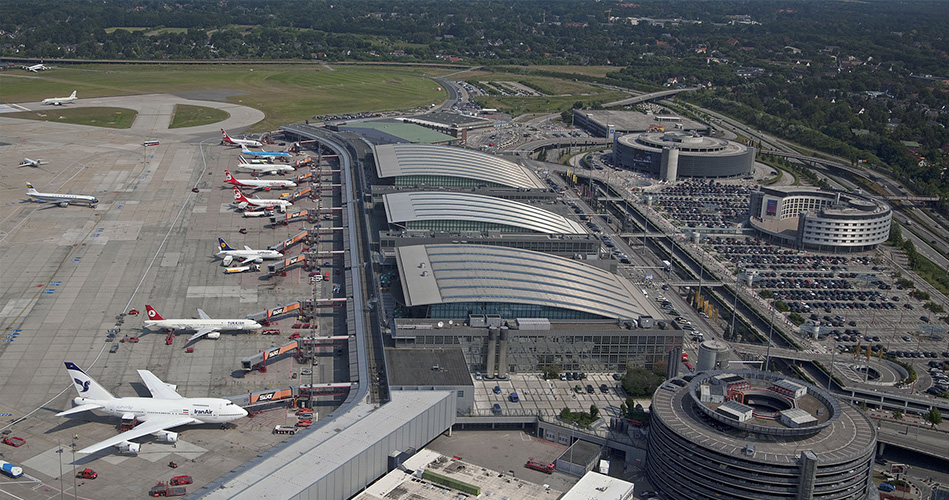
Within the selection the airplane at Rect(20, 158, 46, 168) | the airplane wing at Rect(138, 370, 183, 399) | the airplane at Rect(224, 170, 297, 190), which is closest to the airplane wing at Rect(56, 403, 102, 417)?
the airplane wing at Rect(138, 370, 183, 399)

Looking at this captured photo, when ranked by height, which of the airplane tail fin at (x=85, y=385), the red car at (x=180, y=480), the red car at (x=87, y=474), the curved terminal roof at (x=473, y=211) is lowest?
the red car at (x=87, y=474)

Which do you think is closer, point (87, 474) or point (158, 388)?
point (87, 474)

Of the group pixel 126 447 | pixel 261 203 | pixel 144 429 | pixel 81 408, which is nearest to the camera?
pixel 126 447

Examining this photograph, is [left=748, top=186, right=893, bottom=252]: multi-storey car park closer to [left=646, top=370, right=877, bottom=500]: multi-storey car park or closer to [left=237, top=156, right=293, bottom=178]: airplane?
[left=646, top=370, right=877, bottom=500]: multi-storey car park

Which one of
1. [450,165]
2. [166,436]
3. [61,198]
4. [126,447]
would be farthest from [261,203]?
[126,447]

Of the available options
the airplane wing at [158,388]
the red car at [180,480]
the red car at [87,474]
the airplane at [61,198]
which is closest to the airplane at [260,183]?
the airplane at [61,198]

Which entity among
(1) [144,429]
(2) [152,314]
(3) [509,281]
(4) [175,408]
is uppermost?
(3) [509,281]

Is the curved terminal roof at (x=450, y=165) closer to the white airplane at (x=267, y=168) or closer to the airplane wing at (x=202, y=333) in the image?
the white airplane at (x=267, y=168)

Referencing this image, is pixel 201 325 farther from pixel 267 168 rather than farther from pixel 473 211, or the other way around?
pixel 267 168

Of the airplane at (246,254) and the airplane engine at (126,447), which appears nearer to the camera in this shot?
the airplane engine at (126,447)
